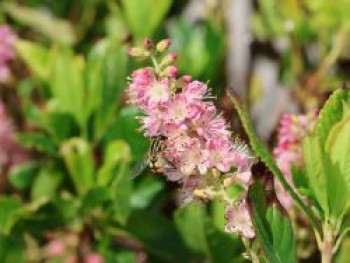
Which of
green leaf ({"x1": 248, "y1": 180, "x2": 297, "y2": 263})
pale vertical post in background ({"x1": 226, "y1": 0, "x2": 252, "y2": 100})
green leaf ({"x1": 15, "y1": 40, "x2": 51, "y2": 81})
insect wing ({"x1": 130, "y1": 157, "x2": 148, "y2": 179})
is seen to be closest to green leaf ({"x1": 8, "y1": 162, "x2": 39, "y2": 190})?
green leaf ({"x1": 15, "y1": 40, "x2": 51, "y2": 81})

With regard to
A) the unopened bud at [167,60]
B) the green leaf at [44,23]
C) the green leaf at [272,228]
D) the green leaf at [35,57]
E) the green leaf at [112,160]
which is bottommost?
the green leaf at [272,228]

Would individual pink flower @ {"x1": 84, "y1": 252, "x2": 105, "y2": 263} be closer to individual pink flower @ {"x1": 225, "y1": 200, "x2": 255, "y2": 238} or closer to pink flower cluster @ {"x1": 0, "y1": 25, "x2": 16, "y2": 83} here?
pink flower cluster @ {"x1": 0, "y1": 25, "x2": 16, "y2": 83}

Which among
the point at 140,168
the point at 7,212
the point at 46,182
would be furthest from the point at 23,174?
the point at 140,168

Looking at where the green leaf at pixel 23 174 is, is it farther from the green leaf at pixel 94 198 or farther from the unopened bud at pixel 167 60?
the unopened bud at pixel 167 60

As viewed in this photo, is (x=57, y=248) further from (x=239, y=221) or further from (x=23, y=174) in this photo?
(x=239, y=221)

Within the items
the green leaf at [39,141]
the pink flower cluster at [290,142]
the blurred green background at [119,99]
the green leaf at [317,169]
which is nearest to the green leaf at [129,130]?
the blurred green background at [119,99]

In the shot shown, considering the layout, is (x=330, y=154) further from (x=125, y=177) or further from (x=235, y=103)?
(x=125, y=177)

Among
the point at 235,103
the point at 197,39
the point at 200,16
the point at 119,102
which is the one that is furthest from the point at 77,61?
the point at 235,103

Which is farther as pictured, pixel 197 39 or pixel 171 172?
pixel 197 39
